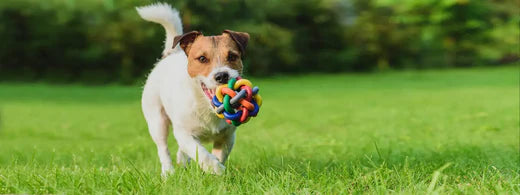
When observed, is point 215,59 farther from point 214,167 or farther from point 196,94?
point 214,167

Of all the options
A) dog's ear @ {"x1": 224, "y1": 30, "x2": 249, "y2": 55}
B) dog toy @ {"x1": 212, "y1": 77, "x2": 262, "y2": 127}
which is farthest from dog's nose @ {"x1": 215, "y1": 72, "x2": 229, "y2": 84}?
dog's ear @ {"x1": 224, "y1": 30, "x2": 249, "y2": 55}

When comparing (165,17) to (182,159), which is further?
(165,17)

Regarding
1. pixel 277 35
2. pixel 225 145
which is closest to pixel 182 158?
pixel 225 145

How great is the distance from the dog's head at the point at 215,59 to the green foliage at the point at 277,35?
1155 centimetres

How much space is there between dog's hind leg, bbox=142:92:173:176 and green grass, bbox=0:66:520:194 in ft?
0.78

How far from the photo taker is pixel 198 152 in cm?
384

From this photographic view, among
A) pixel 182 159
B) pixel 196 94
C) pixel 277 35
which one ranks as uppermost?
pixel 196 94

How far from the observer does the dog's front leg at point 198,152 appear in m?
3.69

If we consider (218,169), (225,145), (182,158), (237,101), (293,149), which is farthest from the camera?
(293,149)

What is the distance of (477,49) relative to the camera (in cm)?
3816

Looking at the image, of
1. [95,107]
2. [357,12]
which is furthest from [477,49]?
[95,107]

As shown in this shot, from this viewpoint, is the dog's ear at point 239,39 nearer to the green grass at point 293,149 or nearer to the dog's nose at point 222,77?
the dog's nose at point 222,77

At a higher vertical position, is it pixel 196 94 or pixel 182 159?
pixel 196 94

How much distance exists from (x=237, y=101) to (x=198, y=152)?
2.04 ft
